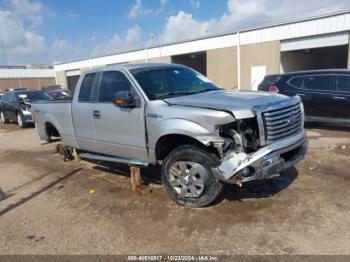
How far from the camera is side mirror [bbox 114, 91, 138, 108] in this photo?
190 inches

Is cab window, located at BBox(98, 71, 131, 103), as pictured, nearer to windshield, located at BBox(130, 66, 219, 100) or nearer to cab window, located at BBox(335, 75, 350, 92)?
windshield, located at BBox(130, 66, 219, 100)

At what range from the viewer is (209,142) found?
402 centimetres

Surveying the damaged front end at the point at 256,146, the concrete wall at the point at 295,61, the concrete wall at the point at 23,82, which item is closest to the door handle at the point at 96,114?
the damaged front end at the point at 256,146

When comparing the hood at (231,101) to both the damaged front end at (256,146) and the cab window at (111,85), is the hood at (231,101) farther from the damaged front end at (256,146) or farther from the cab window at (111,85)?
the cab window at (111,85)

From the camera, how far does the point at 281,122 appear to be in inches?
165

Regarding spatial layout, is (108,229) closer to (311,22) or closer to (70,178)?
(70,178)

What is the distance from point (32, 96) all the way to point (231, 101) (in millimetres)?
12123

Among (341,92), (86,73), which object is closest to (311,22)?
(341,92)

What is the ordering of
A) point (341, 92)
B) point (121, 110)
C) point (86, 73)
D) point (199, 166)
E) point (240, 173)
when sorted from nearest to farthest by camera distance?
point (240, 173) → point (199, 166) → point (121, 110) → point (86, 73) → point (341, 92)

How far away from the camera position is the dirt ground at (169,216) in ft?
11.7

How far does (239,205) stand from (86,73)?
366 cm

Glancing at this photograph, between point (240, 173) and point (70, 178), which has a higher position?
point (240, 173)

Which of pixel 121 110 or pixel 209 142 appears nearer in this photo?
pixel 209 142

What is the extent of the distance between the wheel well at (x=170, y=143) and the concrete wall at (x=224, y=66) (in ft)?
58.7
